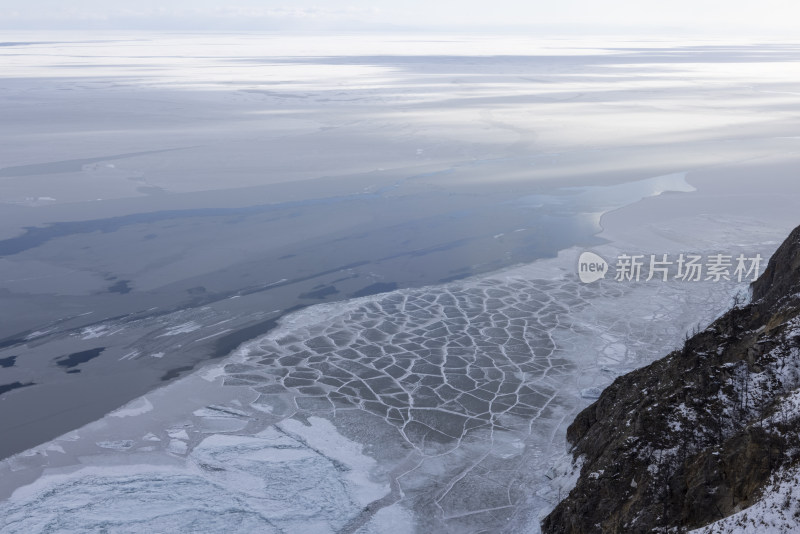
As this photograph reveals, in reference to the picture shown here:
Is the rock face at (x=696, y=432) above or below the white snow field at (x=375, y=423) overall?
above

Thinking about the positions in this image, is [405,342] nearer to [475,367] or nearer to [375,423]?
[475,367]

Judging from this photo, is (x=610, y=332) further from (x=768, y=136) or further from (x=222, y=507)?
(x=768, y=136)

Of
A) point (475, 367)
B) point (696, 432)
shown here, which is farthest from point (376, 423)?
point (696, 432)

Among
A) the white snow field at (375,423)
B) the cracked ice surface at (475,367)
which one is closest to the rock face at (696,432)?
the cracked ice surface at (475,367)

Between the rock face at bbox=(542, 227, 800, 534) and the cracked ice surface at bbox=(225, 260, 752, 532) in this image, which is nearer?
the rock face at bbox=(542, 227, 800, 534)

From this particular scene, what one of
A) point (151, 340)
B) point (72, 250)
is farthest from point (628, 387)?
point (72, 250)

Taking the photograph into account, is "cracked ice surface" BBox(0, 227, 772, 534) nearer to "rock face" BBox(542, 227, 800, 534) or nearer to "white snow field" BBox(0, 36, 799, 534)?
"white snow field" BBox(0, 36, 799, 534)

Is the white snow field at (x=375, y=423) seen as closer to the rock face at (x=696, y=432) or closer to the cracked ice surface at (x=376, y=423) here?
the cracked ice surface at (x=376, y=423)

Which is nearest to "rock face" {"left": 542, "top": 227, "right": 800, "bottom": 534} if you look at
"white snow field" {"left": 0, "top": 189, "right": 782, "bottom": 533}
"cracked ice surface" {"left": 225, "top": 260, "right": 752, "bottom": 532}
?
"cracked ice surface" {"left": 225, "top": 260, "right": 752, "bottom": 532}
